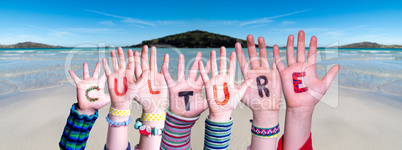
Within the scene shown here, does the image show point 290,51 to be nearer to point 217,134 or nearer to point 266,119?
point 266,119

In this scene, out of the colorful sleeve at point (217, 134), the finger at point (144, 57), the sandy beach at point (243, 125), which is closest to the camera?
the colorful sleeve at point (217, 134)

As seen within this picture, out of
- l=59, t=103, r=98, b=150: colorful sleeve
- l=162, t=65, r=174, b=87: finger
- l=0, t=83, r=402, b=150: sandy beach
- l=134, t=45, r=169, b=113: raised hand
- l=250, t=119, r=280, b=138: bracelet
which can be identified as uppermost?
l=162, t=65, r=174, b=87: finger

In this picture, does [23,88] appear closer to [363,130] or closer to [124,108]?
[124,108]

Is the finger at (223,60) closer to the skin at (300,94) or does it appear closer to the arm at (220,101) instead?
the arm at (220,101)

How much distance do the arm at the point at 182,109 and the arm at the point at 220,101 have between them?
14cm

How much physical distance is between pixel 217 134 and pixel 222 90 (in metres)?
0.29

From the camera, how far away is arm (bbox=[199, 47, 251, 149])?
1.38 meters

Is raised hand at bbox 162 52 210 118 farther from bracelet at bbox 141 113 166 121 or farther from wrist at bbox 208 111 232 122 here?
bracelet at bbox 141 113 166 121

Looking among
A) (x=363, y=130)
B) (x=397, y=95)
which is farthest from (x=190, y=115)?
(x=397, y=95)

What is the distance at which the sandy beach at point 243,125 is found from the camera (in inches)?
126

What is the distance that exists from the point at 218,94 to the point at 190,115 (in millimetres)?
252

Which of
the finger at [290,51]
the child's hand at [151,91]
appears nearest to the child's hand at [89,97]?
the child's hand at [151,91]

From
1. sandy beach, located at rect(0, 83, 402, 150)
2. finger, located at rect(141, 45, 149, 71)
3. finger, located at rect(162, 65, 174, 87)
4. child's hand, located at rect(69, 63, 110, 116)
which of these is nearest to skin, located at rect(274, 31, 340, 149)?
finger, located at rect(162, 65, 174, 87)

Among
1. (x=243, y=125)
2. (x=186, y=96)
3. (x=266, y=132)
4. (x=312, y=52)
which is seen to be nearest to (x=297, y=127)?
(x=266, y=132)
